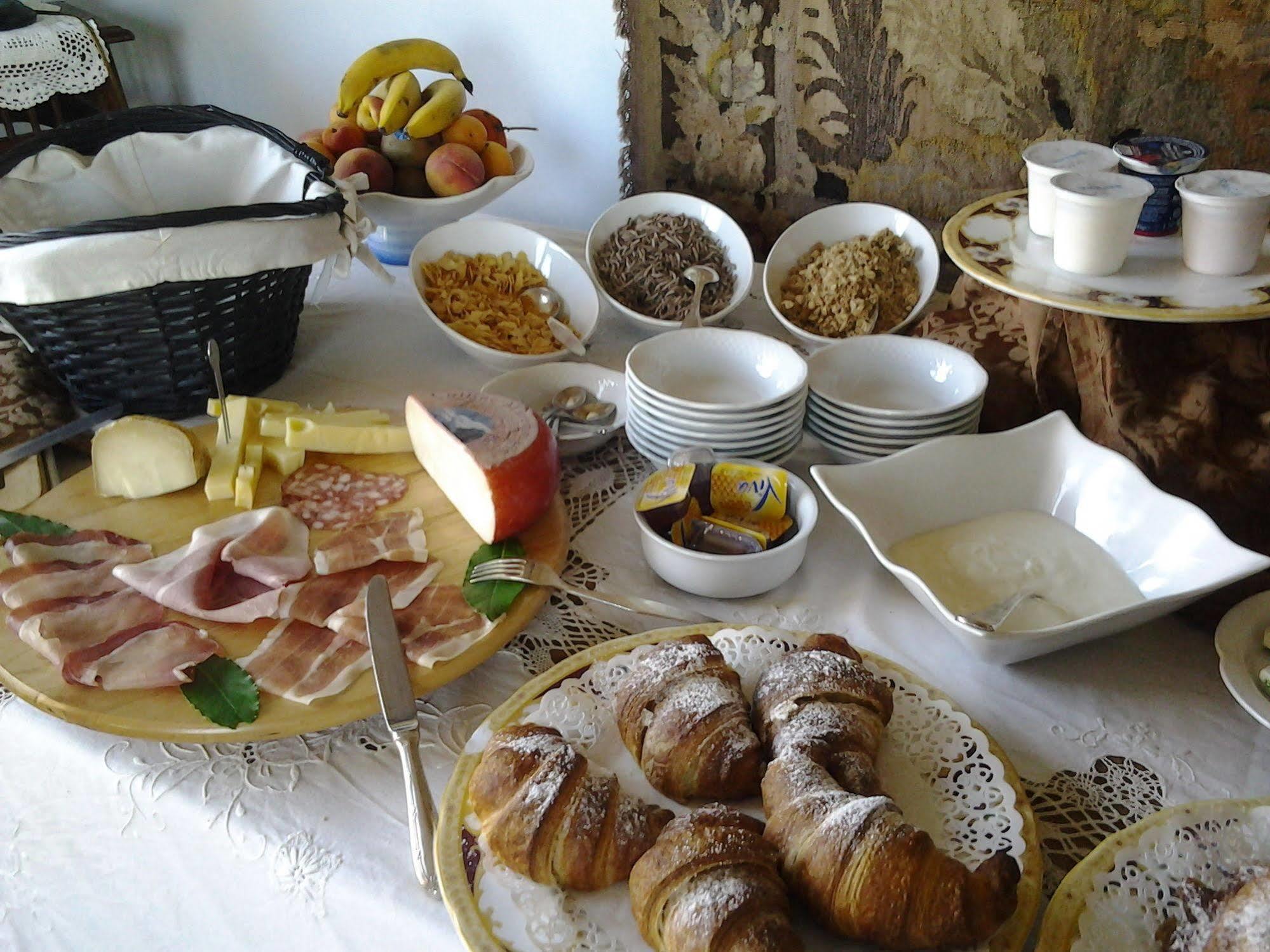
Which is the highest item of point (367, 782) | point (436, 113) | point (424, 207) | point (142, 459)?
point (436, 113)

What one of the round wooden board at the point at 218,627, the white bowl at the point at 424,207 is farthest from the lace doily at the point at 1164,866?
the white bowl at the point at 424,207

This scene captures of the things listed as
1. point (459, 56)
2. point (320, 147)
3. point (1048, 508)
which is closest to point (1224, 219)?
point (1048, 508)

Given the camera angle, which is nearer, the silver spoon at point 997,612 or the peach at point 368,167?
the silver spoon at point 997,612

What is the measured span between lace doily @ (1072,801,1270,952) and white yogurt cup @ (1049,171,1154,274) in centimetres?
52

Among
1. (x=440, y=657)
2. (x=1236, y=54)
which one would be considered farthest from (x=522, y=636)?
(x=1236, y=54)

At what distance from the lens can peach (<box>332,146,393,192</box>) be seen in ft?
4.69

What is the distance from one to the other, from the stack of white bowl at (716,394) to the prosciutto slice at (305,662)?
395mm

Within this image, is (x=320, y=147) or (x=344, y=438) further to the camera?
(x=320, y=147)

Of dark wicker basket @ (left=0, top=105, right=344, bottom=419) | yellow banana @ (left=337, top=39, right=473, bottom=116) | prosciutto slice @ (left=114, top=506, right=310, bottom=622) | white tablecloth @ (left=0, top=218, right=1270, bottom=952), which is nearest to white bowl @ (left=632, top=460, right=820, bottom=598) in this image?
white tablecloth @ (left=0, top=218, right=1270, bottom=952)

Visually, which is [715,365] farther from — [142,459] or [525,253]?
[142,459]

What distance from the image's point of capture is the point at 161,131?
135cm

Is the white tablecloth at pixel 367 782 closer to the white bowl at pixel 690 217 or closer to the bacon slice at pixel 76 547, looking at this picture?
the bacon slice at pixel 76 547

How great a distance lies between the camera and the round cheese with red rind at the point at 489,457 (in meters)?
0.96

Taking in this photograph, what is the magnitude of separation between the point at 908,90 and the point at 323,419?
924 mm
